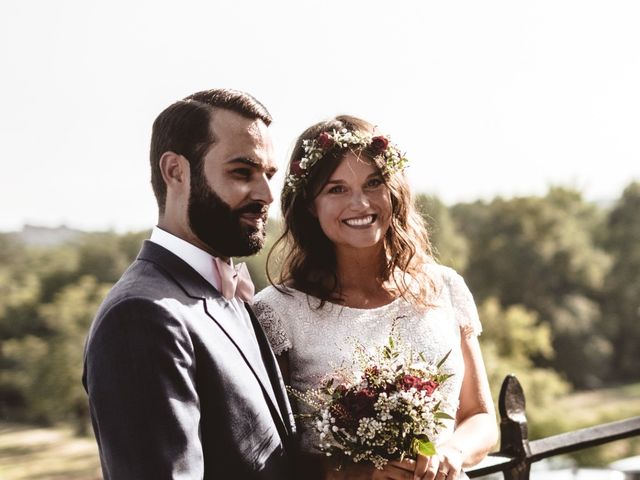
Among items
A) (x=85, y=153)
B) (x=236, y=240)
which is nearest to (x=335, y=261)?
(x=236, y=240)

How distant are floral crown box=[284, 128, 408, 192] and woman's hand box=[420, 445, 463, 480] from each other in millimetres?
1071

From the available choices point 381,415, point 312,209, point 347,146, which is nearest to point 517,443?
point 381,415

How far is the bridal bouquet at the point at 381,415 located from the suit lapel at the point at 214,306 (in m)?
0.23

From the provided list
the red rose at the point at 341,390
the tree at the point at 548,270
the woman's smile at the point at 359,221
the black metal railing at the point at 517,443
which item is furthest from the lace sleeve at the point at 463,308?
the tree at the point at 548,270

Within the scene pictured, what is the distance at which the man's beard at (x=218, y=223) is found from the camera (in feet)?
7.23

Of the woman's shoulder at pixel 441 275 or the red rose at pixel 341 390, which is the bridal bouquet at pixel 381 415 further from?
the woman's shoulder at pixel 441 275

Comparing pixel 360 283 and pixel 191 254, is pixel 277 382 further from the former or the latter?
pixel 360 283

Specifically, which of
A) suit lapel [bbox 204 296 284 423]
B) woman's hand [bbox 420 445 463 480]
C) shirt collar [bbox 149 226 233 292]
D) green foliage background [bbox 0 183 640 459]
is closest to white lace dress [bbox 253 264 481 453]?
woman's hand [bbox 420 445 463 480]

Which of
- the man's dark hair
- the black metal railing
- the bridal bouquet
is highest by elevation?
the man's dark hair

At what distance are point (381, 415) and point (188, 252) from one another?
0.77 meters

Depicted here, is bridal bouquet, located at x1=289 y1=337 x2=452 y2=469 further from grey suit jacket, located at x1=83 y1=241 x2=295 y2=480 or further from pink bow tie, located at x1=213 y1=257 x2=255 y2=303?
pink bow tie, located at x1=213 y1=257 x2=255 y2=303

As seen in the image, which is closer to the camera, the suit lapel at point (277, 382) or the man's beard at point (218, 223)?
the man's beard at point (218, 223)

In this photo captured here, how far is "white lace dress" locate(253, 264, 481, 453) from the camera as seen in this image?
294 cm

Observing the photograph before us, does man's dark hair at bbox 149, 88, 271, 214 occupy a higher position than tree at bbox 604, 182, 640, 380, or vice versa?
man's dark hair at bbox 149, 88, 271, 214
